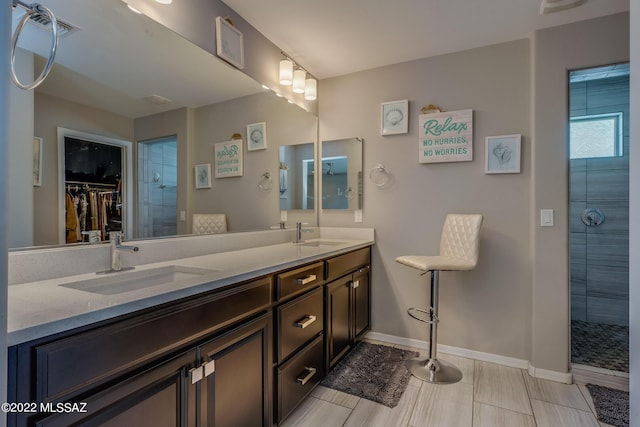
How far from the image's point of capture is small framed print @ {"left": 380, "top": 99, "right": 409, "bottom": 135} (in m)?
2.59

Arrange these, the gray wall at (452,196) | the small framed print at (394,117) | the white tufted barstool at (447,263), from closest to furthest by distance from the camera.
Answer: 1. the white tufted barstool at (447,263)
2. the gray wall at (452,196)
3. the small framed print at (394,117)

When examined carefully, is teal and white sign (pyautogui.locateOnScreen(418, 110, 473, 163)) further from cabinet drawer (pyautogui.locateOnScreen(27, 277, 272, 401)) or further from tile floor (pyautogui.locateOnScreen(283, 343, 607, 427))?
cabinet drawer (pyautogui.locateOnScreen(27, 277, 272, 401))

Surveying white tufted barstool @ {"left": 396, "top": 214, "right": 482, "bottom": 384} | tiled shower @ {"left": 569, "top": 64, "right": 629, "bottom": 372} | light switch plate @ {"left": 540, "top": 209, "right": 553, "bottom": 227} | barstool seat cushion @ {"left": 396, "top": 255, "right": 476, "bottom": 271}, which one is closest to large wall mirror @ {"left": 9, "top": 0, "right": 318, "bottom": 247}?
barstool seat cushion @ {"left": 396, "top": 255, "right": 476, "bottom": 271}

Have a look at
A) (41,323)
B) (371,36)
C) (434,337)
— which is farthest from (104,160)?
(434,337)

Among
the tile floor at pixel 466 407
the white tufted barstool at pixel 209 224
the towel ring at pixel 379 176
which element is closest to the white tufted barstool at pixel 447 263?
the tile floor at pixel 466 407

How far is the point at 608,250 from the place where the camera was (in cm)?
293

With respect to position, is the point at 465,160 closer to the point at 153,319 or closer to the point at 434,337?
the point at 434,337

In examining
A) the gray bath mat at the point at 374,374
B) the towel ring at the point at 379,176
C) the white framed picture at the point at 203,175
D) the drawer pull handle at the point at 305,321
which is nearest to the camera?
the drawer pull handle at the point at 305,321

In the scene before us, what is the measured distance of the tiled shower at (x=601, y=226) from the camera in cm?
286

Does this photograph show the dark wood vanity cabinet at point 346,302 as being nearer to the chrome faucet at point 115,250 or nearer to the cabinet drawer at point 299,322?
the cabinet drawer at point 299,322

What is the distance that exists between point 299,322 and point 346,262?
686 millimetres

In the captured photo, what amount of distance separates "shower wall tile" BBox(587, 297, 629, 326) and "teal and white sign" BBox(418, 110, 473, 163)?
208 centimetres

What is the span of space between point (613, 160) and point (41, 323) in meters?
4.10

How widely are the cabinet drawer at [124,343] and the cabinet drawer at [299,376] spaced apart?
1.75ft
